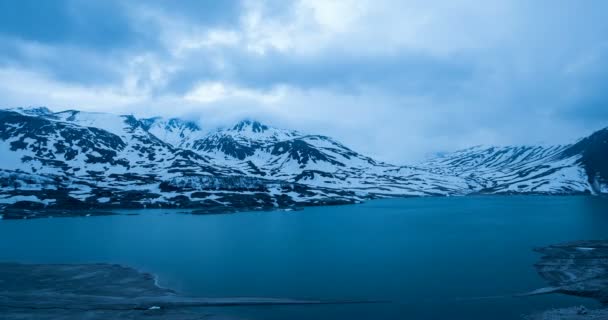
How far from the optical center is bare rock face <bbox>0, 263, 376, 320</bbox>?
3175 cm

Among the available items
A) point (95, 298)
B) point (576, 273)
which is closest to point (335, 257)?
point (576, 273)

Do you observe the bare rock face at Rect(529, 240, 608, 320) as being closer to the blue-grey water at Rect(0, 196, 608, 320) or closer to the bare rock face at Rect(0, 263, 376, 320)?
the blue-grey water at Rect(0, 196, 608, 320)

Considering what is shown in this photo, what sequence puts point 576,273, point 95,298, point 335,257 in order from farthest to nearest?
1. point 335,257
2. point 576,273
3. point 95,298

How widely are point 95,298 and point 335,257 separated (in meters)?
27.8

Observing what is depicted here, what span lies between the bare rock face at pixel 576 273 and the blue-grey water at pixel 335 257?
4.68 ft

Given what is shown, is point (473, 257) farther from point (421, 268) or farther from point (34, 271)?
point (34, 271)

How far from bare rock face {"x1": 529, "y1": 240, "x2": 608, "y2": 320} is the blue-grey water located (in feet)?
4.68

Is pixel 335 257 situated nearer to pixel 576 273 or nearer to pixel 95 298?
pixel 576 273

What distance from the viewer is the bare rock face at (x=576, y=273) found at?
3067 cm

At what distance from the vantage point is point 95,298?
3616 centimetres

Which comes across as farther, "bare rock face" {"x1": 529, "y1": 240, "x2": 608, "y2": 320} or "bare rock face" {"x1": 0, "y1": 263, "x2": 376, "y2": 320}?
"bare rock face" {"x1": 0, "y1": 263, "x2": 376, "y2": 320}

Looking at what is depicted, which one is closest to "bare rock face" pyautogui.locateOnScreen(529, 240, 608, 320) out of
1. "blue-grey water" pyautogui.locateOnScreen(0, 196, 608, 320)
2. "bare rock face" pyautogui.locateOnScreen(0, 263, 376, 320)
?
"blue-grey water" pyautogui.locateOnScreen(0, 196, 608, 320)

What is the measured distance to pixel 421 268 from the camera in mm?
46562

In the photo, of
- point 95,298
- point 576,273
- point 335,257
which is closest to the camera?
point 95,298
